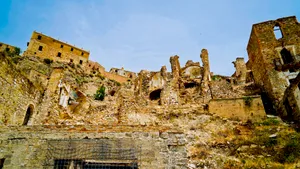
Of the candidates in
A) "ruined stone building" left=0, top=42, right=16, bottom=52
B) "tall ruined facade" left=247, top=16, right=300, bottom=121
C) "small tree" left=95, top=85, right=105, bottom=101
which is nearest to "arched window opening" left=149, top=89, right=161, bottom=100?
"tall ruined facade" left=247, top=16, right=300, bottom=121

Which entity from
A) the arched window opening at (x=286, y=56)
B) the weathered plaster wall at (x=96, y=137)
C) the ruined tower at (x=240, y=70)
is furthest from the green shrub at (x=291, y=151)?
the ruined tower at (x=240, y=70)

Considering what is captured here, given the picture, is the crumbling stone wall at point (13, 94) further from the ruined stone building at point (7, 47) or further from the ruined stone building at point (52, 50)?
the ruined stone building at point (7, 47)

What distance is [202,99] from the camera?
20266 millimetres

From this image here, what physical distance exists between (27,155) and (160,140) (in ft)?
15.3

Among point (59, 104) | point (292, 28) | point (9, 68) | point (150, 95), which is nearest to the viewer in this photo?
point (9, 68)

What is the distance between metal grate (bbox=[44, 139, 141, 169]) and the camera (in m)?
6.64

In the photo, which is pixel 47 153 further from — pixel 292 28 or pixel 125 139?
pixel 292 28

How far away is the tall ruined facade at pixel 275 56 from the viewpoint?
17.5 meters

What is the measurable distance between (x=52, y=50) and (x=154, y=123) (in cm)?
3810

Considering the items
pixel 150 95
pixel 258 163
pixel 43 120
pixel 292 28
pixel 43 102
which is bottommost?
pixel 258 163

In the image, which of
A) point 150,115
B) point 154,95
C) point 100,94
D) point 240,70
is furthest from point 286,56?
point 100,94

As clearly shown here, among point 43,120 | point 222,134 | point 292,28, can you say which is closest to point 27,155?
point 43,120

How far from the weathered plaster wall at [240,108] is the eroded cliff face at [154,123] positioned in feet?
0.22

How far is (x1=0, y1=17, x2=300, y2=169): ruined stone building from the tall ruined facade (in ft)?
0.27
